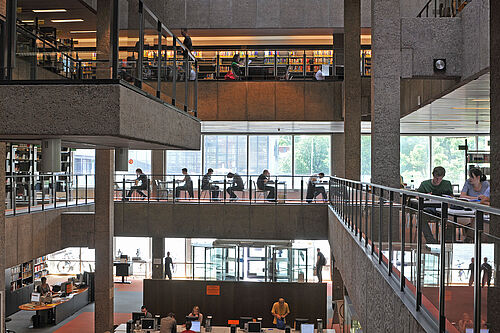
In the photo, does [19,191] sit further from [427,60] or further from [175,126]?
[427,60]

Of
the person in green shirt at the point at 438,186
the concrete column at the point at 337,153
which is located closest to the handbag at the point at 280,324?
the person in green shirt at the point at 438,186

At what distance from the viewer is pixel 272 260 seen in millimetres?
16328

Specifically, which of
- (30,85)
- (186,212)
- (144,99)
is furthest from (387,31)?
(186,212)

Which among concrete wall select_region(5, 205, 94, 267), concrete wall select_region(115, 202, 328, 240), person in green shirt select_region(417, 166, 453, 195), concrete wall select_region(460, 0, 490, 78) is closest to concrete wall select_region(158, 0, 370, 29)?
concrete wall select_region(115, 202, 328, 240)

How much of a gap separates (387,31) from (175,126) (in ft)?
16.3

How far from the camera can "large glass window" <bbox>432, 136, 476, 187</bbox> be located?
25547 mm

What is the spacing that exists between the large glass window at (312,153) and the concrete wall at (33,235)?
→ 12.9m

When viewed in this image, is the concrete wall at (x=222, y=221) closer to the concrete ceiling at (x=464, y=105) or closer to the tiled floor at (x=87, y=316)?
the tiled floor at (x=87, y=316)

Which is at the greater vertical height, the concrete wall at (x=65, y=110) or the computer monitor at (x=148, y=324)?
the concrete wall at (x=65, y=110)

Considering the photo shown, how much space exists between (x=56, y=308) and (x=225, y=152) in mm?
11735

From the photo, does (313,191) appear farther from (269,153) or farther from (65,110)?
(65,110)

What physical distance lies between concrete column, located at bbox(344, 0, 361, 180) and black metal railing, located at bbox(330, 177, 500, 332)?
9.13 metres

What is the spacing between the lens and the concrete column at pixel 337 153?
24.2 meters

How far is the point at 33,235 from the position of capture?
40.5ft
